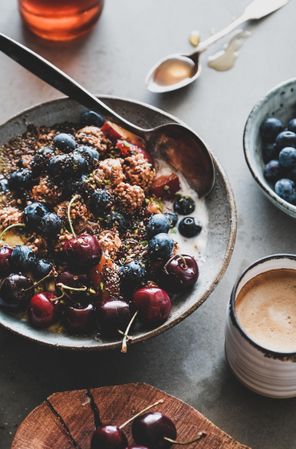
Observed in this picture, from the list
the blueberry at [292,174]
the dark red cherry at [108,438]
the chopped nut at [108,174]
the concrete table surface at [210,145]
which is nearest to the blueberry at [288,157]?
the blueberry at [292,174]

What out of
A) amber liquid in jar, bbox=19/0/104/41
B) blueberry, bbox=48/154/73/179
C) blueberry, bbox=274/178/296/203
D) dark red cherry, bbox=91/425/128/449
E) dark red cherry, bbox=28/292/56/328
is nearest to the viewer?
dark red cherry, bbox=91/425/128/449

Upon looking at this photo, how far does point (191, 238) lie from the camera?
1.42 metres

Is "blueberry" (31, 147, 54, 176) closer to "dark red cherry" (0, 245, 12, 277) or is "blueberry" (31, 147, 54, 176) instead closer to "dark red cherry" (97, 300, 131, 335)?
"dark red cherry" (0, 245, 12, 277)

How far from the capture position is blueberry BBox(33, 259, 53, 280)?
132 centimetres

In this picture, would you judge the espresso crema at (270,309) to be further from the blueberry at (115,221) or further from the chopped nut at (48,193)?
the chopped nut at (48,193)

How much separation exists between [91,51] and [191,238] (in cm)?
65

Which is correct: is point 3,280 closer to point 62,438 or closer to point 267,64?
point 62,438

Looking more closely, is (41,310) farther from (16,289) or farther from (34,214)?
(34,214)

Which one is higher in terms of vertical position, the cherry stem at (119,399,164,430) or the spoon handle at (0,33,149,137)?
the spoon handle at (0,33,149,137)

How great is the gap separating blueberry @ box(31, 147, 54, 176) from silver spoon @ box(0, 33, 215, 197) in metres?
0.15

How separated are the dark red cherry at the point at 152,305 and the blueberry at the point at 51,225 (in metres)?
0.20

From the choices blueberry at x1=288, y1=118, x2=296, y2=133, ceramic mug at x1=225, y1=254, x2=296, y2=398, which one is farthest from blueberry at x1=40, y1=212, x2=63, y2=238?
blueberry at x1=288, y1=118, x2=296, y2=133

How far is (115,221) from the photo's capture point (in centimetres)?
138

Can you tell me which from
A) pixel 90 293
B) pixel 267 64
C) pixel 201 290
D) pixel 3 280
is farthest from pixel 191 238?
pixel 267 64
